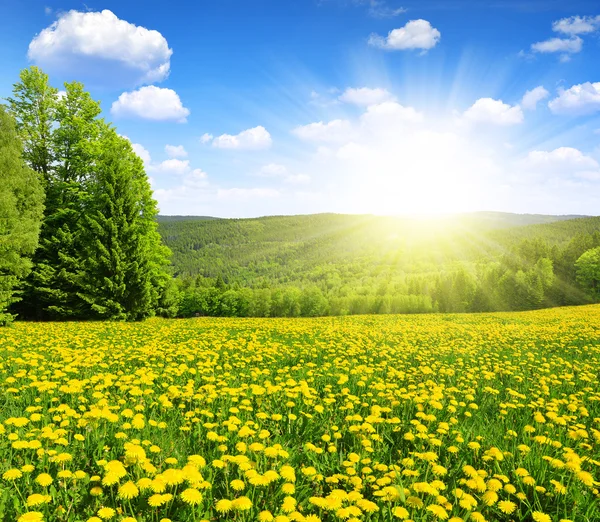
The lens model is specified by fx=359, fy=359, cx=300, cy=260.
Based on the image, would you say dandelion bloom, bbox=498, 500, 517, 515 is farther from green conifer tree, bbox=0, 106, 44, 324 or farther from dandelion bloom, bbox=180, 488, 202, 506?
green conifer tree, bbox=0, 106, 44, 324

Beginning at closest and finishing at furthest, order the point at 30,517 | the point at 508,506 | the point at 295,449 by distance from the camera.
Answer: the point at 30,517 → the point at 508,506 → the point at 295,449

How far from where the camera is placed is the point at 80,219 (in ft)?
73.9

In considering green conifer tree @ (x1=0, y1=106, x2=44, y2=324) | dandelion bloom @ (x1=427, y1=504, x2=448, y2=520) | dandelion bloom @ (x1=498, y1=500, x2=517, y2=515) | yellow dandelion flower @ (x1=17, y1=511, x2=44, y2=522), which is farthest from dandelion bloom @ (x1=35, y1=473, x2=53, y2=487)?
green conifer tree @ (x1=0, y1=106, x2=44, y2=324)

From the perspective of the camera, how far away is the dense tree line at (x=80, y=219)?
2148 cm

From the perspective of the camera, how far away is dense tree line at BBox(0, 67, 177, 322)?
70.5 ft

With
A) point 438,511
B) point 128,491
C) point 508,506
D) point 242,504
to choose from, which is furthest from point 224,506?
point 508,506

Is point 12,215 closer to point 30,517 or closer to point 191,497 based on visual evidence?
point 30,517

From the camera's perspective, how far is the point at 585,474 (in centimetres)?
321

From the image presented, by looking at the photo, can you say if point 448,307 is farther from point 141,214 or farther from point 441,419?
point 441,419

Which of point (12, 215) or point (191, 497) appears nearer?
point (191, 497)

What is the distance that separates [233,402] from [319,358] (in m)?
3.81

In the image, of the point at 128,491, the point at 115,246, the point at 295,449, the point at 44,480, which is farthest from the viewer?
the point at 115,246

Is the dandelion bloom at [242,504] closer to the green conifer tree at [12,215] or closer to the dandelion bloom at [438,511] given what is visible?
the dandelion bloom at [438,511]

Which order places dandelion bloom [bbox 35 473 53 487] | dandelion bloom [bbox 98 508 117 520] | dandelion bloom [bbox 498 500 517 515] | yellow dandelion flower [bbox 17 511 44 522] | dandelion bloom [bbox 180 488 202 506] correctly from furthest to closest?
dandelion bloom [bbox 498 500 517 515], dandelion bloom [bbox 35 473 53 487], dandelion bloom [bbox 180 488 202 506], dandelion bloom [bbox 98 508 117 520], yellow dandelion flower [bbox 17 511 44 522]
